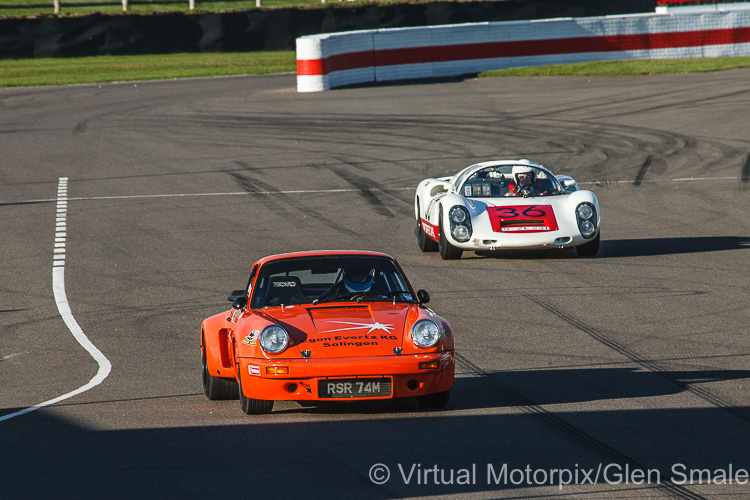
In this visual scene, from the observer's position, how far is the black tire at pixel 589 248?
47.4ft

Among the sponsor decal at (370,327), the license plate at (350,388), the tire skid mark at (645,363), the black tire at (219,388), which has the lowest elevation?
the tire skid mark at (645,363)

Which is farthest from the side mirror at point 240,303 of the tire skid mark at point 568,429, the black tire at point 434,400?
the tire skid mark at point 568,429

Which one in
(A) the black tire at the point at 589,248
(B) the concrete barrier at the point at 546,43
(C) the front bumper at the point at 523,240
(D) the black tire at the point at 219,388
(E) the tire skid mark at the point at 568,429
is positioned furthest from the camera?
(B) the concrete barrier at the point at 546,43

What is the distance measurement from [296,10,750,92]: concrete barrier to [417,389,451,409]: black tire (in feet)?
85.2

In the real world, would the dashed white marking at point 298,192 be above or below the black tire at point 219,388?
below

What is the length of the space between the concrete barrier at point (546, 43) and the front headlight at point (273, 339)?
26013 mm

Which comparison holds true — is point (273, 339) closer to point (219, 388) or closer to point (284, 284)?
point (219, 388)

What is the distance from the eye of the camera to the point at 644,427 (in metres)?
7.31

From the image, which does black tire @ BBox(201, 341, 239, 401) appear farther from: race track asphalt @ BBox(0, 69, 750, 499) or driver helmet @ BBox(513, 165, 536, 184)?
driver helmet @ BBox(513, 165, 536, 184)

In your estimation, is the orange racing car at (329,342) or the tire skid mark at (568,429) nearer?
the tire skid mark at (568,429)

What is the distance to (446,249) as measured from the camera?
14.5m

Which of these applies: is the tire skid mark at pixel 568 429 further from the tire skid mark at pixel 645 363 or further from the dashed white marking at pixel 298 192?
the dashed white marking at pixel 298 192

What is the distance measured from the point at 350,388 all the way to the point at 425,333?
67 centimetres

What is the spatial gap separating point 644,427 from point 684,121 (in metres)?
19.5
